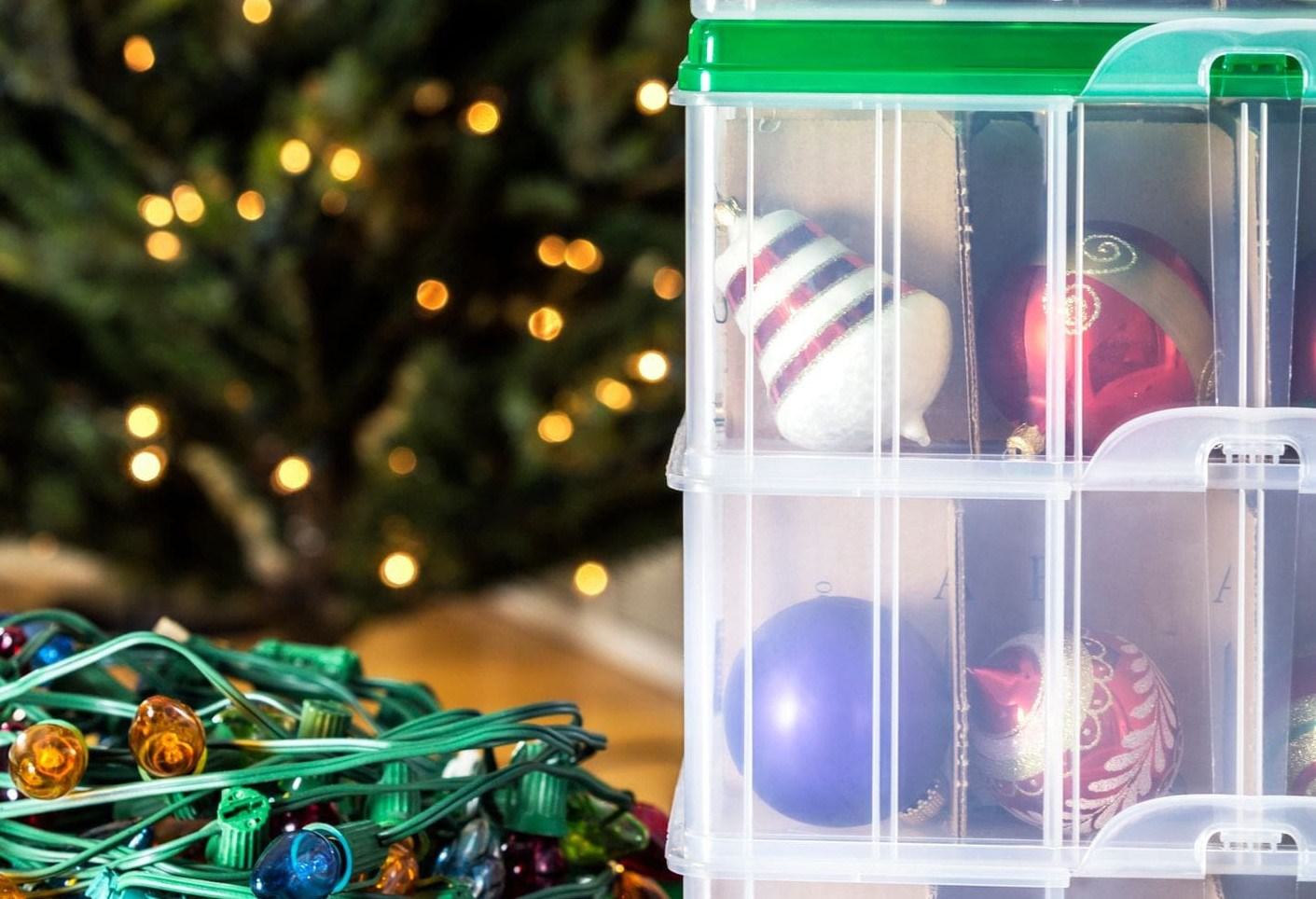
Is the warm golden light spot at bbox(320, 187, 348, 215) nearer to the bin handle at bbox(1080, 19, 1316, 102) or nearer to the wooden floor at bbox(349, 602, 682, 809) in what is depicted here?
the wooden floor at bbox(349, 602, 682, 809)

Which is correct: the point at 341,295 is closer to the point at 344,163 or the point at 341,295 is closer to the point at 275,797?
the point at 344,163

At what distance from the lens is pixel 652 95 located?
1260mm

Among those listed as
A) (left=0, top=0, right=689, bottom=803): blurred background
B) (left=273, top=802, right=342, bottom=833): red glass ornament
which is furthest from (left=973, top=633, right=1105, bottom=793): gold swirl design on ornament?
(left=0, top=0, right=689, bottom=803): blurred background

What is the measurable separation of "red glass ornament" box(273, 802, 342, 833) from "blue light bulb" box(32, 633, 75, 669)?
13cm

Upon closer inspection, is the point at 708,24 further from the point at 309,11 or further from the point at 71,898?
the point at 309,11

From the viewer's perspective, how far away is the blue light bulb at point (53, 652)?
514 mm

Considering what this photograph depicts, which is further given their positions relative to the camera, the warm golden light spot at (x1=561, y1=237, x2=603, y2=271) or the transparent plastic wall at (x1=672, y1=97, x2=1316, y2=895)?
the warm golden light spot at (x1=561, y1=237, x2=603, y2=271)

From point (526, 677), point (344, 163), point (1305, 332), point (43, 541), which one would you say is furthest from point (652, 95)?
point (526, 677)

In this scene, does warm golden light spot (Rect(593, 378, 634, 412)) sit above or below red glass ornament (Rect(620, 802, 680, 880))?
above

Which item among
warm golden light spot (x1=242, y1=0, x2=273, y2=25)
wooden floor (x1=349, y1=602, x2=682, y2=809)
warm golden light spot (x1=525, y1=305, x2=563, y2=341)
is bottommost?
wooden floor (x1=349, y1=602, x2=682, y2=809)

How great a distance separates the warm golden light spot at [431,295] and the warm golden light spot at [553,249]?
0.10m

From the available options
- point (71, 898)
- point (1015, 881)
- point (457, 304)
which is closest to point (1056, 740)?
point (1015, 881)

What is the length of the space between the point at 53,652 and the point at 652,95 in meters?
0.87

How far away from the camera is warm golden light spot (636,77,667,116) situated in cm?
125
